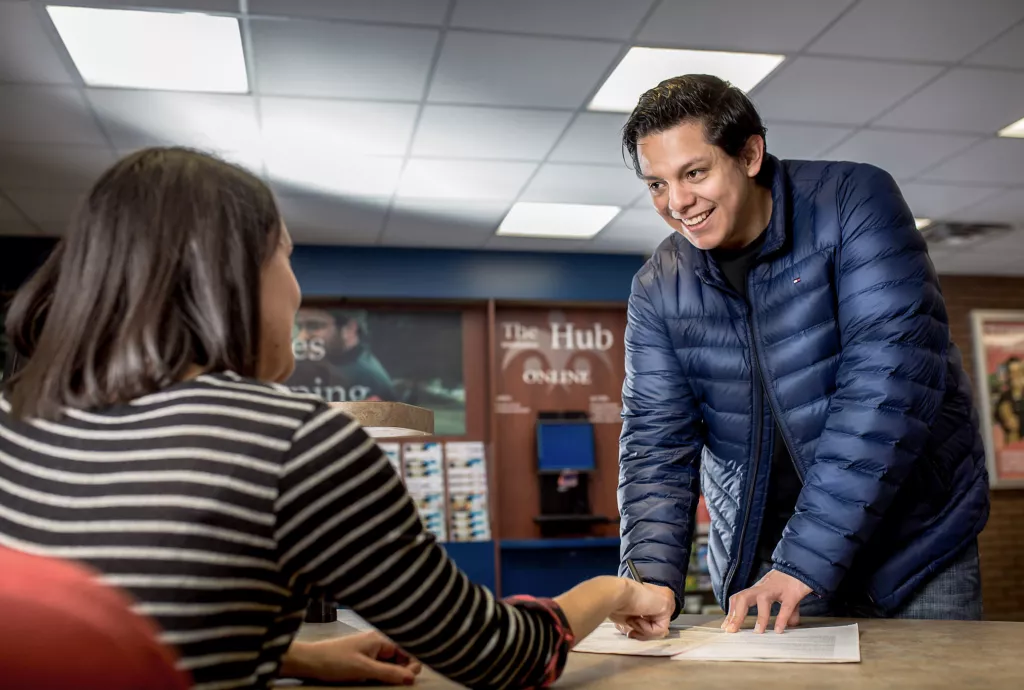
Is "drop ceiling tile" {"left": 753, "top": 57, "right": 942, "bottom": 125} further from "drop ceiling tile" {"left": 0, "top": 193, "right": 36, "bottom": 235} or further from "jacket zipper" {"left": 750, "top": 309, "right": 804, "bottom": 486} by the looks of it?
"drop ceiling tile" {"left": 0, "top": 193, "right": 36, "bottom": 235}

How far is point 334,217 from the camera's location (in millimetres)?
5473

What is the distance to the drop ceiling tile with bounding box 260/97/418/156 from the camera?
3.92 metres

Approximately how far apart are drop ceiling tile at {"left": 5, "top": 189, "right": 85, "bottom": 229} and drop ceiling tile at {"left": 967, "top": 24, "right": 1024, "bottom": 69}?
434 cm

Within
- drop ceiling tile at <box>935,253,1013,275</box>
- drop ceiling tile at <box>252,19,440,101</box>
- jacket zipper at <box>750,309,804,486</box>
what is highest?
drop ceiling tile at <box>935,253,1013,275</box>

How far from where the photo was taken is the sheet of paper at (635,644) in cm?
117

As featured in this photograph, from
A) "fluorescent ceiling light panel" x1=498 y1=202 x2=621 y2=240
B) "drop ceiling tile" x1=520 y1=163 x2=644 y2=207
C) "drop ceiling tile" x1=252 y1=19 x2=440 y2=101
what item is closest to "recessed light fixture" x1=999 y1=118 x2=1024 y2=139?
"drop ceiling tile" x1=520 y1=163 x2=644 y2=207

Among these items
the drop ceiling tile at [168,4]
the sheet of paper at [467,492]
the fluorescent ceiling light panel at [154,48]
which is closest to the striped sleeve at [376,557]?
the drop ceiling tile at [168,4]

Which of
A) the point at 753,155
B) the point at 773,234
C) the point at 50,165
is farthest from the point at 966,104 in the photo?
the point at 50,165

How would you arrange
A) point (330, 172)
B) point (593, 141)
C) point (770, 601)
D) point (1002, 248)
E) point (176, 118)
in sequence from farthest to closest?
point (1002, 248), point (330, 172), point (593, 141), point (176, 118), point (770, 601)

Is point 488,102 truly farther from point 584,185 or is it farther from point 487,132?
point 584,185

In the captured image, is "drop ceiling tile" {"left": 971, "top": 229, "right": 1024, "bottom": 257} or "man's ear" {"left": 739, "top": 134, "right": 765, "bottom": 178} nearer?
"man's ear" {"left": 739, "top": 134, "right": 765, "bottom": 178}

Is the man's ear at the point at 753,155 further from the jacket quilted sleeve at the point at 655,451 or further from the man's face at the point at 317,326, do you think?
the man's face at the point at 317,326

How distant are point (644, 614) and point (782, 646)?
181 mm

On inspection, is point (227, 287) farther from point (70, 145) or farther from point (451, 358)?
point (451, 358)
